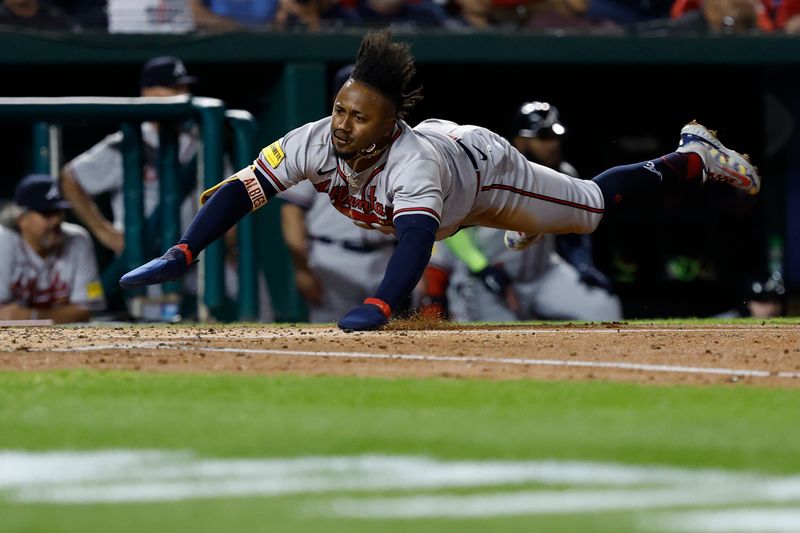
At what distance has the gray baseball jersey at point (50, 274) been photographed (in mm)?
8539

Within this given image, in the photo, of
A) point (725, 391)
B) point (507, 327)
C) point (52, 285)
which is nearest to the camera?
point (725, 391)

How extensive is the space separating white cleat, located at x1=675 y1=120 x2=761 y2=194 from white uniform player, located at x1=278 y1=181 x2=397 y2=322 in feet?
10.00

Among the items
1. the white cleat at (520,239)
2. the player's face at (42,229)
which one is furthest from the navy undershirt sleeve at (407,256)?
the player's face at (42,229)

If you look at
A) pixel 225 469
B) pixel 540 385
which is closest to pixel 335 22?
pixel 540 385

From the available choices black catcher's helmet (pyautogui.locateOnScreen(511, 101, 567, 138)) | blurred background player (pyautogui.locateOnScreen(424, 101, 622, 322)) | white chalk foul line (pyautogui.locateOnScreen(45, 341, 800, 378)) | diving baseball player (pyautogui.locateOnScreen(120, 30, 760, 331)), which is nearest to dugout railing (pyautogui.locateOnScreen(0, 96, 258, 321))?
blurred background player (pyautogui.locateOnScreen(424, 101, 622, 322))

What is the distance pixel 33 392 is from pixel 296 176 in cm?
229

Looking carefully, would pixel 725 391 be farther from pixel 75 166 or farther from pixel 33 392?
pixel 75 166

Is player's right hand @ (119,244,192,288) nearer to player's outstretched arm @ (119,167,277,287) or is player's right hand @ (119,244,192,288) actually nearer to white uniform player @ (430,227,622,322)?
player's outstretched arm @ (119,167,277,287)

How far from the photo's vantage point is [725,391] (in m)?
4.43

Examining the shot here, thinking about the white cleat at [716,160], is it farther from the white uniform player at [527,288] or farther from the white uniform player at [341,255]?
the white uniform player at [341,255]

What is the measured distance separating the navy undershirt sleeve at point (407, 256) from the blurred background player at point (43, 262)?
3.20m

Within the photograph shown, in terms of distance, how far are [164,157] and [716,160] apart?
3.80 metres

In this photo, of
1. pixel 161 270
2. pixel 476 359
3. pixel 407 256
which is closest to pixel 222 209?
pixel 161 270

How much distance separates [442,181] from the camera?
6242mm
